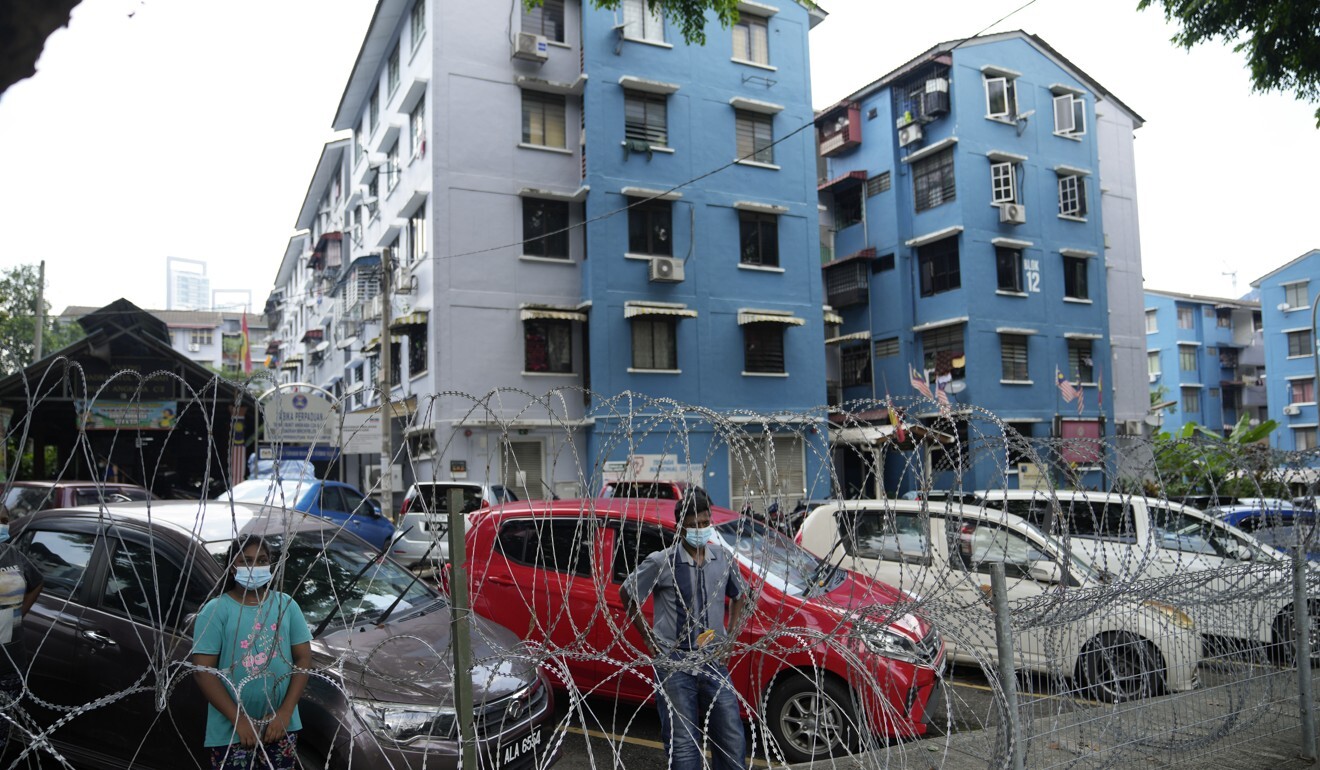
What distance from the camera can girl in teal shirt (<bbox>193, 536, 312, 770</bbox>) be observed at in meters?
3.50

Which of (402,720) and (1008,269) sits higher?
(1008,269)

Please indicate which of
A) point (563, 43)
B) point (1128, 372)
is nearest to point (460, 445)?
point (563, 43)

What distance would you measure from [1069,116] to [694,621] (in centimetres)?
2768

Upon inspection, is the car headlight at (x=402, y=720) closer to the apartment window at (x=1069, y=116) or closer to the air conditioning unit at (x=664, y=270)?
the air conditioning unit at (x=664, y=270)

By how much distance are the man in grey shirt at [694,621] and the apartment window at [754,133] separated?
2020 centimetres

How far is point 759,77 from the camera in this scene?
78.1 ft

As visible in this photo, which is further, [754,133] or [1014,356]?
[1014,356]

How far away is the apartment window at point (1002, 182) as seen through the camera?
25.8m

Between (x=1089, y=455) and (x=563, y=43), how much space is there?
786 inches

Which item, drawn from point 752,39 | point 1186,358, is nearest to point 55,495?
point 752,39

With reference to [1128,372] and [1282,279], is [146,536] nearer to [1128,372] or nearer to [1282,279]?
[1128,372]

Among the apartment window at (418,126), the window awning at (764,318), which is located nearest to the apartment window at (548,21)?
the apartment window at (418,126)

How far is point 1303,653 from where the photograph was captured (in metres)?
4.88

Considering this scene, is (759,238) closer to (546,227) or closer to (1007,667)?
(546,227)
